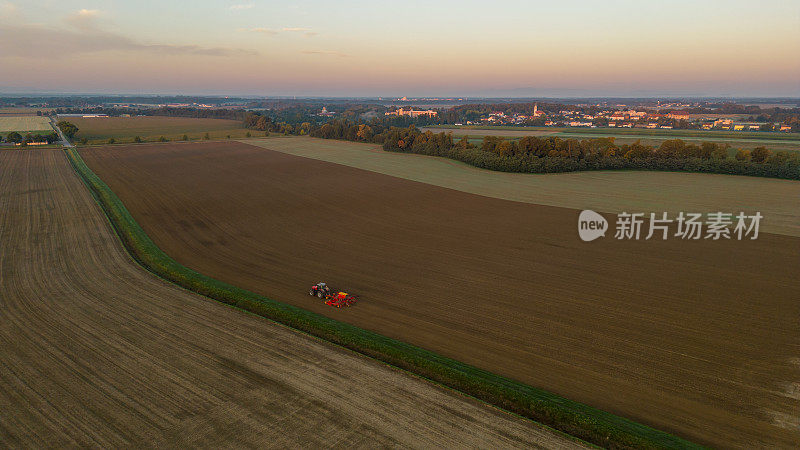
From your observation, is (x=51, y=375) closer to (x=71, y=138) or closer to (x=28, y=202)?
(x=28, y=202)

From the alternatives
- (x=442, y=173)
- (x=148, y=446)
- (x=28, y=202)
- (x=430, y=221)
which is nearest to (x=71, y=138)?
(x=28, y=202)

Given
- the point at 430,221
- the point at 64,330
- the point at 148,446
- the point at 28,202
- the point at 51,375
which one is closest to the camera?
the point at 148,446

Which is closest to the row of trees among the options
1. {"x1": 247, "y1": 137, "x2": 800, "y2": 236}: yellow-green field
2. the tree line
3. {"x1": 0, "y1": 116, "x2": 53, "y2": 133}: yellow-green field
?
{"x1": 0, "y1": 116, "x2": 53, "y2": 133}: yellow-green field

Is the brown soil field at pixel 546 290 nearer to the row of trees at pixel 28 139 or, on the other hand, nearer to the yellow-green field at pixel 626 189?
the yellow-green field at pixel 626 189

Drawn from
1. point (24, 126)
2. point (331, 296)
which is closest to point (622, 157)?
point (331, 296)

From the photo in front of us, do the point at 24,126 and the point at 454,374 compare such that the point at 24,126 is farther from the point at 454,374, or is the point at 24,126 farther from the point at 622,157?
the point at 454,374
